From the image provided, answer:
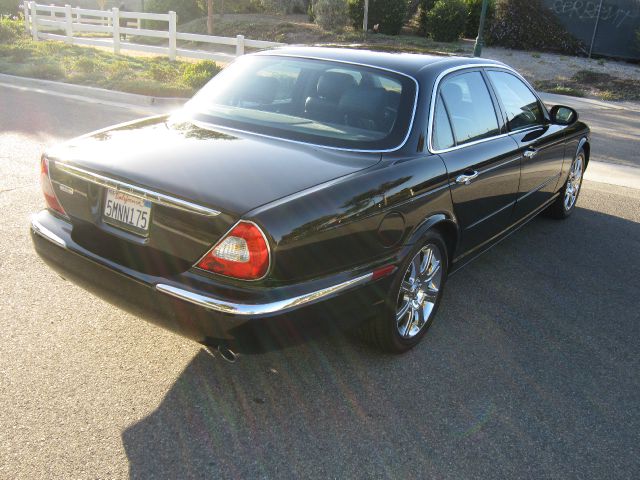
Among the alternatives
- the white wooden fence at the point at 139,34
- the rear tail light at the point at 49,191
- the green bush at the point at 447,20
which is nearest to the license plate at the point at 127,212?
the rear tail light at the point at 49,191

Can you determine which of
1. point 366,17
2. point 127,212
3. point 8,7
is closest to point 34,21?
point 366,17

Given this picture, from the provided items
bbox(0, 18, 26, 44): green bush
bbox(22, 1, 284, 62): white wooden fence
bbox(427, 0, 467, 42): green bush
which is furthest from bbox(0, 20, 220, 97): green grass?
bbox(427, 0, 467, 42): green bush

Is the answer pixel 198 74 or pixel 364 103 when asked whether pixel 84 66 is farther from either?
pixel 364 103

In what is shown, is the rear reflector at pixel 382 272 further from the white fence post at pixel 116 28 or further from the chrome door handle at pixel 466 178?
the white fence post at pixel 116 28

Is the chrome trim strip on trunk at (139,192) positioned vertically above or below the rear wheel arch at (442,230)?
above

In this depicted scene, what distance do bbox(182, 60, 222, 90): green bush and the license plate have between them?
10.8 meters

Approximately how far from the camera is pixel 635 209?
701cm

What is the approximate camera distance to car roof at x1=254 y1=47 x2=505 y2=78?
383 centimetres

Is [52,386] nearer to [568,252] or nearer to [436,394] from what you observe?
[436,394]

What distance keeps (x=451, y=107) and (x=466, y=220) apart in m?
0.71

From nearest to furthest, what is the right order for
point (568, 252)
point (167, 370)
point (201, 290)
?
point (201, 290), point (167, 370), point (568, 252)

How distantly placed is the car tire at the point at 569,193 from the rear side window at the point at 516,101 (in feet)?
3.79

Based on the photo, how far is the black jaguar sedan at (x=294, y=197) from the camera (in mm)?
2691

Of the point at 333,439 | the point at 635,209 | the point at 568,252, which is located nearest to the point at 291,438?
the point at 333,439
